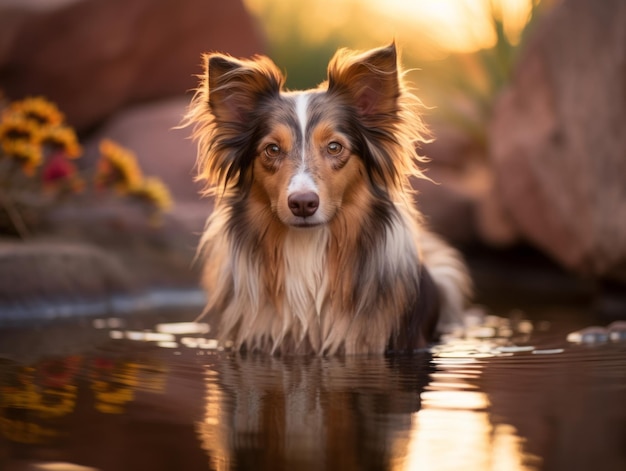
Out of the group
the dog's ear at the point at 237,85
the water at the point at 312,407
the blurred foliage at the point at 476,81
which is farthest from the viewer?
the blurred foliage at the point at 476,81

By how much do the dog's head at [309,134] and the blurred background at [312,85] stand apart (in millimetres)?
742

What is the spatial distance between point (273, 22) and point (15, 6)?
4999 mm

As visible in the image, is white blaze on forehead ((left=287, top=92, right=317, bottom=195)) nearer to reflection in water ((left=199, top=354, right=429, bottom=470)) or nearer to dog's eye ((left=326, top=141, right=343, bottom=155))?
dog's eye ((left=326, top=141, right=343, bottom=155))

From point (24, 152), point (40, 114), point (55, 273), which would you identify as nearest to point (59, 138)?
point (40, 114)

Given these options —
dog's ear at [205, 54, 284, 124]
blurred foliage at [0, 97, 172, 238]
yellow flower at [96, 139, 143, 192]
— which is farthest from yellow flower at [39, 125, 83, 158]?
dog's ear at [205, 54, 284, 124]

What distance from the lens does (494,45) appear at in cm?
1220

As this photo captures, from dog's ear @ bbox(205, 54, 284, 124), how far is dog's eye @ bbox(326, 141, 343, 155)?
1.63ft

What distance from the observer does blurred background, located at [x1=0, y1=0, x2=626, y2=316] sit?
7.76 metres

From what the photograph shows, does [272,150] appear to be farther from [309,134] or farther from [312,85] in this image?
[312,85]

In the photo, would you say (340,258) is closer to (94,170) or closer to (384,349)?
(384,349)

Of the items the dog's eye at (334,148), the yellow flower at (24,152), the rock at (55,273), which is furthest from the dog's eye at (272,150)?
the yellow flower at (24,152)

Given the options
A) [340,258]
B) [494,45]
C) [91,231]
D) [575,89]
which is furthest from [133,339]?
[494,45]

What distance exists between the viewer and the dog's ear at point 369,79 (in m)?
5.15

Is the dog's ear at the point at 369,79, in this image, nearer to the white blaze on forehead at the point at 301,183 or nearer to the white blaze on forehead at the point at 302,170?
the white blaze on forehead at the point at 302,170
